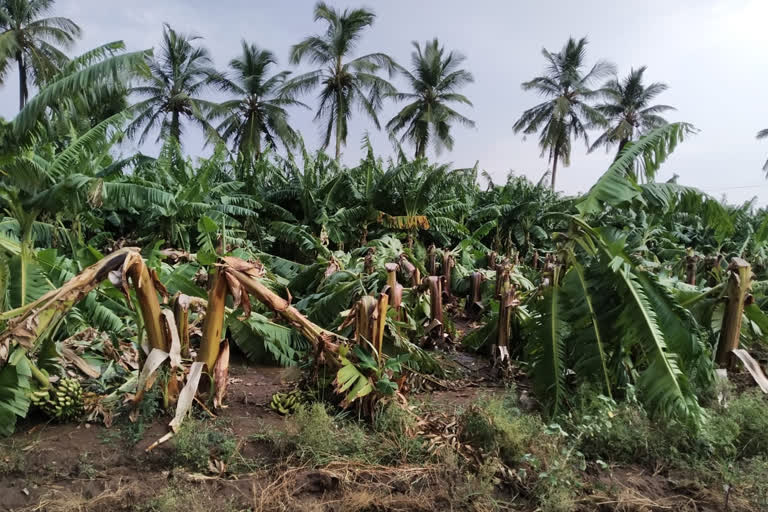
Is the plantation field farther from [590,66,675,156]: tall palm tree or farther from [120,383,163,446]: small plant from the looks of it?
[590,66,675,156]: tall palm tree

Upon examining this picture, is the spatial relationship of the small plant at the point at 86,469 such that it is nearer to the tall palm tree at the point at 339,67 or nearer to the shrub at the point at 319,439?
the shrub at the point at 319,439

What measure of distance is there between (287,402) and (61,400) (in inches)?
60.9

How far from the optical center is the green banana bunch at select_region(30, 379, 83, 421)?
3.17m

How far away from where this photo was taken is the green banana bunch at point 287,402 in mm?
3624

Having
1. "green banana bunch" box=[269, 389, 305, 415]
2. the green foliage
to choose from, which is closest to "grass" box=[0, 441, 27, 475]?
the green foliage

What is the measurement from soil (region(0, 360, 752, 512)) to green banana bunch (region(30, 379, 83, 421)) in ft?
0.30

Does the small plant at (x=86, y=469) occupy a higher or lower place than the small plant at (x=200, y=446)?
lower

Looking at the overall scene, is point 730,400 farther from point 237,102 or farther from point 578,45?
point 578,45

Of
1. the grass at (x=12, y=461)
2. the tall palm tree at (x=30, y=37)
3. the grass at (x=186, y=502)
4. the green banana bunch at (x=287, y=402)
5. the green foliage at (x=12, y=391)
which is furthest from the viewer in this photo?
the tall palm tree at (x=30, y=37)

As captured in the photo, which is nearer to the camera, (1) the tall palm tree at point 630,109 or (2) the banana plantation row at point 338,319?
(2) the banana plantation row at point 338,319

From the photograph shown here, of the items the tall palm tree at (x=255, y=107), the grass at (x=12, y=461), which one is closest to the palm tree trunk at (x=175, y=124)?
the tall palm tree at (x=255, y=107)

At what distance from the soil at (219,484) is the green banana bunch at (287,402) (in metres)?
0.44

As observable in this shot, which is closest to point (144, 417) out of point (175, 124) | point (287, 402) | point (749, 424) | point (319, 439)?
point (287, 402)

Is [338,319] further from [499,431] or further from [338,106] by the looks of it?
[338,106]
